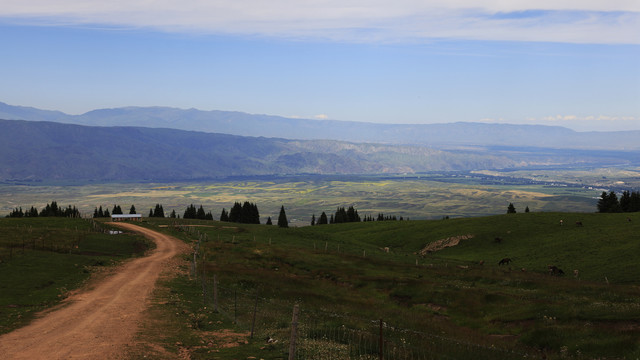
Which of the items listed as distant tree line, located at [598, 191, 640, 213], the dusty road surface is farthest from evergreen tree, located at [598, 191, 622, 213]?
the dusty road surface

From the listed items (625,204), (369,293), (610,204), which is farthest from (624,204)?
(369,293)

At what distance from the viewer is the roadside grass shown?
1324 inches

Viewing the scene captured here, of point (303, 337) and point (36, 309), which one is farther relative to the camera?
point (36, 309)

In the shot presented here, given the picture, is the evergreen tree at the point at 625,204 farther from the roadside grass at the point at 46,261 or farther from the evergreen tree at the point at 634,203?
the roadside grass at the point at 46,261

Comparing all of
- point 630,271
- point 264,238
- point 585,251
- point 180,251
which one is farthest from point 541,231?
point 180,251

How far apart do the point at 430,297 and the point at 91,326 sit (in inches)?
1070

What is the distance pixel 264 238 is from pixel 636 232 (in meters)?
56.7

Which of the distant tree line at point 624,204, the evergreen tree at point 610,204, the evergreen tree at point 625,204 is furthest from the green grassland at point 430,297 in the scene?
the evergreen tree at point 625,204

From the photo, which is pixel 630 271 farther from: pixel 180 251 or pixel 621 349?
pixel 180 251

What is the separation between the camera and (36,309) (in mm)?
32031

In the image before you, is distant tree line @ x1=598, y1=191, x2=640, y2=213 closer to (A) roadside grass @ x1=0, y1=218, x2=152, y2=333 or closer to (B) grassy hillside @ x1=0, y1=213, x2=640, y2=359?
(B) grassy hillside @ x1=0, y1=213, x2=640, y2=359

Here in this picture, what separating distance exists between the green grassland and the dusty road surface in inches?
71.2

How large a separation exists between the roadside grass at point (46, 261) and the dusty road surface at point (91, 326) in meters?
1.60

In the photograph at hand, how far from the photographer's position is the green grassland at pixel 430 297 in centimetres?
2527
